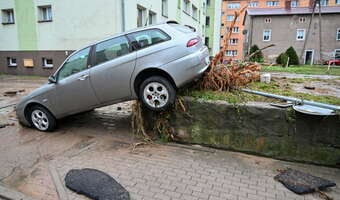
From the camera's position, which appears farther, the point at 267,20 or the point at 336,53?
the point at 267,20

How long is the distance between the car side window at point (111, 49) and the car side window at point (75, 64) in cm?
30

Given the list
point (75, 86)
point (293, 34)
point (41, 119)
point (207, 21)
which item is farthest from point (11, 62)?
point (293, 34)

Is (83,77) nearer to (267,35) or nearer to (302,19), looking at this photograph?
(267,35)

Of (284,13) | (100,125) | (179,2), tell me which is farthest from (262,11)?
(100,125)

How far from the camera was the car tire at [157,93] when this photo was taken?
4656mm

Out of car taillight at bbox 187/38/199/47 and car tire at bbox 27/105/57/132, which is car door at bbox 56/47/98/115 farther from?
car taillight at bbox 187/38/199/47

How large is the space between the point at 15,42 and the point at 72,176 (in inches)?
641

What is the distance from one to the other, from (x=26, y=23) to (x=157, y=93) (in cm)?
1482

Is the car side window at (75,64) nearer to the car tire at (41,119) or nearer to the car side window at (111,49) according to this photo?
the car side window at (111,49)

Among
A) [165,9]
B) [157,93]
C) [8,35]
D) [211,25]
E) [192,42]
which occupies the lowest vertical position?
[157,93]

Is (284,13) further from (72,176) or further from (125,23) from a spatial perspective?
(72,176)

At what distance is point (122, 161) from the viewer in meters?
4.35

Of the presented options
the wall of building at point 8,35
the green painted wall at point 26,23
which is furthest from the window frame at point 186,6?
the wall of building at point 8,35

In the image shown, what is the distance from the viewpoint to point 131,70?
4.79 m
